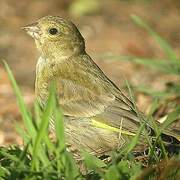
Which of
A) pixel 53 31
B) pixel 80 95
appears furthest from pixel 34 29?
pixel 80 95

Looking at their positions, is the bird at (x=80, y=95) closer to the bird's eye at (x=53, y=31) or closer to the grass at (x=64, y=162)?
the bird's eye at (x=53, y=31)

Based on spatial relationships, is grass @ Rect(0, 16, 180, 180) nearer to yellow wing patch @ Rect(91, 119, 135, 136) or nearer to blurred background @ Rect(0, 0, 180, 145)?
yellow wing patch @ Rect(91, 119, 135, 136)

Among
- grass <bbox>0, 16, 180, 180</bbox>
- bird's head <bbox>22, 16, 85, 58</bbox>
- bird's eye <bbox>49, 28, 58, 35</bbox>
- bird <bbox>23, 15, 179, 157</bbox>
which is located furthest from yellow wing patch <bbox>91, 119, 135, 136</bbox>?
bird's eye <bbox>49, 28, 58, 35</bbox>

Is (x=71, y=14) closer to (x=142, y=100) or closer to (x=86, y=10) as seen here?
(x=86, y=10)

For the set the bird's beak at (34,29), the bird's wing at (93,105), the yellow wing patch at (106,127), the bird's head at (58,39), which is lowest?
the yellow wing patch at (106,127)

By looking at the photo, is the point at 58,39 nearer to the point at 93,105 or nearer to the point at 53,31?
the point at 53,31

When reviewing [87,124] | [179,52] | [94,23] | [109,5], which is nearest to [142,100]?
[87,124]

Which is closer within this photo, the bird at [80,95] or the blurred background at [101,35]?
the bird at [80,95]

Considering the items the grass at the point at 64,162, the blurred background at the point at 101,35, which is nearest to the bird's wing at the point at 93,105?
the grass at the point at 64,162
